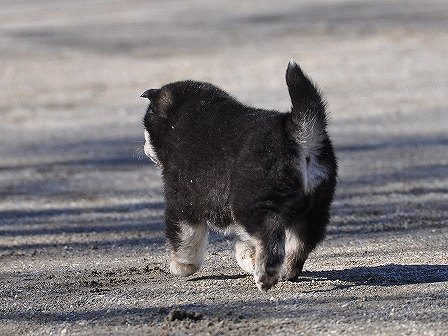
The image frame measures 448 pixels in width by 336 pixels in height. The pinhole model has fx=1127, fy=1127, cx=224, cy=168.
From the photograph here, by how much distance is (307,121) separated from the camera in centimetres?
666

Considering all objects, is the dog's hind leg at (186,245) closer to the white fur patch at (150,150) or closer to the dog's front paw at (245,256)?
the dog's front paw at (245,256)

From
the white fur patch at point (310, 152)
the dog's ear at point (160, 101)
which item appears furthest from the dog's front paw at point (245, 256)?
the dog's ear at point (160, 101)

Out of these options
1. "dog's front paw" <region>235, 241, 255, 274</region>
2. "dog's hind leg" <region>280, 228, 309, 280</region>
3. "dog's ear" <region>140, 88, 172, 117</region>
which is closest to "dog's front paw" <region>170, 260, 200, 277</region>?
"dog's front paw" <region>235, 241, 255, 274</region>

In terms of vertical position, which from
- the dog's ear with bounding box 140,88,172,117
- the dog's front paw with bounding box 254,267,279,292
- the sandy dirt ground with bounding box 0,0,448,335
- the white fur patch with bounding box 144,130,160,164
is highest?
the dog's ear with bounding box 140,88,172,117

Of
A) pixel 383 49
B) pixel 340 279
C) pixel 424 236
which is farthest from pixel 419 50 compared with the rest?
pixel 340 279

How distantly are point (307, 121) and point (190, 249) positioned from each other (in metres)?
1.34

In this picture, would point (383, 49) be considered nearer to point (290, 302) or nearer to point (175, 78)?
point (175, 78)

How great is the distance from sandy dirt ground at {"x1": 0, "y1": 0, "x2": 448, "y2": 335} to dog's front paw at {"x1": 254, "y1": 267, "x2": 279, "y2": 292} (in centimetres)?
10

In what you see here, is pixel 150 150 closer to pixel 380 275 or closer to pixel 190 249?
pixel 190 249

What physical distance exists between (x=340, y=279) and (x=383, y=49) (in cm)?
1563

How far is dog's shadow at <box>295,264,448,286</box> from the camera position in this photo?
7082 millimetres

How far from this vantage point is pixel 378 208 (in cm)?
1042

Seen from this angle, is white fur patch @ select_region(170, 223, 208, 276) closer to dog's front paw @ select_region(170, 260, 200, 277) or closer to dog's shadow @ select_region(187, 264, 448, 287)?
dog's front paw @ select_region(170, 260, 200, 277)

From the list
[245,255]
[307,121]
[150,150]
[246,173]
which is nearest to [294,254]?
[245,255]
